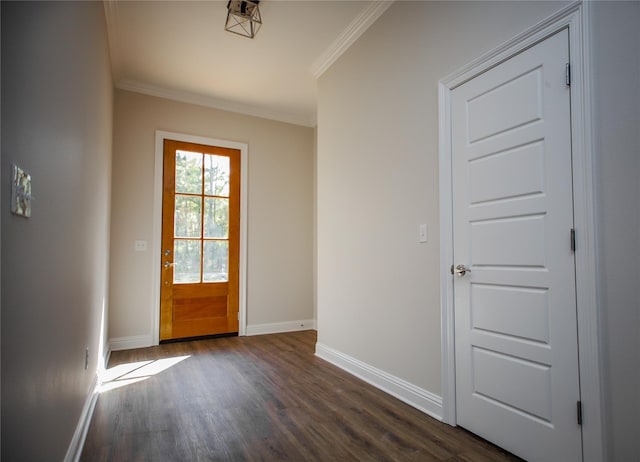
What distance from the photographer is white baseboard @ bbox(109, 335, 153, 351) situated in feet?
12.6

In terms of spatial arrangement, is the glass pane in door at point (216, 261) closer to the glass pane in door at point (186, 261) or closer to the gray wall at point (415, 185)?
the glass pane in door at point (186, 261)

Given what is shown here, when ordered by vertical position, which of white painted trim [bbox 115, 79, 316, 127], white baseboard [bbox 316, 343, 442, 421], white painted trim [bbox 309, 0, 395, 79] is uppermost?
white painted trim [bbox 309, 0, 395, 79]

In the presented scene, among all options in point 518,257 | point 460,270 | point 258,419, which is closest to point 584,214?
point 518,257

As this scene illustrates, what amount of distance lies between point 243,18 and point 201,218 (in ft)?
7.38

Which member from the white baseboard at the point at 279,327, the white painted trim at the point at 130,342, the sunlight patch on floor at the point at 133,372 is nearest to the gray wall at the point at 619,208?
the sunlight patch on floor at the point at 133,372

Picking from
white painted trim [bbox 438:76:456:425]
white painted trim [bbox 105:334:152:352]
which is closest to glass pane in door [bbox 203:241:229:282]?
white painted trim [bbox 105:334:152:352]

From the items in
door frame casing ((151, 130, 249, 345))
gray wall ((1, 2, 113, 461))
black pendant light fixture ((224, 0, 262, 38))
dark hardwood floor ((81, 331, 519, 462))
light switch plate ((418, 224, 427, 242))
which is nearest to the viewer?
gray wall ((1, 2, 113, 461))

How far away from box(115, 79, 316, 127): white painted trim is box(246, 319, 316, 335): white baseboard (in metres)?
2.70

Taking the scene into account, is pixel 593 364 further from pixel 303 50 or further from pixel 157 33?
pixel 157 33

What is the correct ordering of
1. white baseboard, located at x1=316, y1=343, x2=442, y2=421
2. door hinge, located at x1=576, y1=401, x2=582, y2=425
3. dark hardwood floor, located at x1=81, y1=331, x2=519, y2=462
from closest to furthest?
1. door hinge, located at x1=576, y1=401, x2=582, y2=425
2. dark hardwood floor, located at x1=81, y1=331, x2=519, y2=462
3. white baseboard, located at x1=316, y1=343, x2=442, y2=421

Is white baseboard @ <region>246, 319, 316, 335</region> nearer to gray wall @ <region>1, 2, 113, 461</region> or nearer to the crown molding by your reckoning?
gray wall @ <region>1, 2, 113, 461</region>

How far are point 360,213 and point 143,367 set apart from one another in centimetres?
235

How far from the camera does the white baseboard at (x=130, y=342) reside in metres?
3.85

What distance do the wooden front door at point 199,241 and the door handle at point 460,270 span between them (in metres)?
2.99
